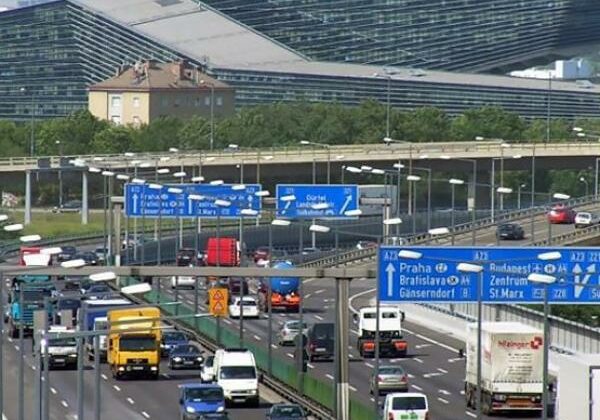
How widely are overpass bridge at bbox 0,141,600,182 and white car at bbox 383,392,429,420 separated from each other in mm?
101532

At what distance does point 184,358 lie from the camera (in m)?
90.9

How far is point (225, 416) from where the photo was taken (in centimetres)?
6969

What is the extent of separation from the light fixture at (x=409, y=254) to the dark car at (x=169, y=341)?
24.5 meters

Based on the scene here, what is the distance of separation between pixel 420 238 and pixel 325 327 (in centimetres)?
4524

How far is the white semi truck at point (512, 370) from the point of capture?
7588 centimetres

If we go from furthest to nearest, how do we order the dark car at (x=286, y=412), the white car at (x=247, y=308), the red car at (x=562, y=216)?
the red car at (x=562, y=216) → the white car at (x=247, y=308) → the dark car at (x=286, y=412)

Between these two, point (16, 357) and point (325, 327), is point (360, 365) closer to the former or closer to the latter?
point (325, 327)

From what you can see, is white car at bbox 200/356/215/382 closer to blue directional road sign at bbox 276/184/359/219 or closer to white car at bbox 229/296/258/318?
white car at bbox 229/296/258/318

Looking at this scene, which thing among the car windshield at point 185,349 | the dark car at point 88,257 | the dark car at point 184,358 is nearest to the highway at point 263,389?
the dark car at point 184,358

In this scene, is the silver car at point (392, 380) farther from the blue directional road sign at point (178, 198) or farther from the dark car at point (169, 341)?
the blue directional road sign at point (178, 198)

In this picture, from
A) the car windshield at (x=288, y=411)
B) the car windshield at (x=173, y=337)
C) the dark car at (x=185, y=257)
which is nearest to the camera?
the car windshield at (x=288, y=411)

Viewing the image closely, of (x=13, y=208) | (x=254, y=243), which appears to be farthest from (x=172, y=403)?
(x=13, y=208)

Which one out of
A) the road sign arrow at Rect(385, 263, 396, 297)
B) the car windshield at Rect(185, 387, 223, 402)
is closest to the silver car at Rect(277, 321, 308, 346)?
the car windshield at Rect(185, 387, 223, 402)

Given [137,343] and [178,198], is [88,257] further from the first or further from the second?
[137,343]
